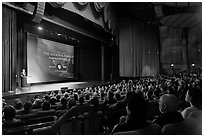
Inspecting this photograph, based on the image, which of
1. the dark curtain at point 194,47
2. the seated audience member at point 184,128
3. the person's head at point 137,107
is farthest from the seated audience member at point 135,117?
the dark curtain at point 194,47

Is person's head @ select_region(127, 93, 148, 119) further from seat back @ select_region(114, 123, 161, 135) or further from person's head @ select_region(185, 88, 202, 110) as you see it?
person's head @ select_region(185, 88, 202, 110)

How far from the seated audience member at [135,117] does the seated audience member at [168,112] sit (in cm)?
26

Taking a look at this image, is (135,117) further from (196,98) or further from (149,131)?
(196,98)

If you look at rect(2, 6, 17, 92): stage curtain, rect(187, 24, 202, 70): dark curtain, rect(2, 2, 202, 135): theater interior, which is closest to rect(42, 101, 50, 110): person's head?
rect(2, 2, 202, 135): theater interior

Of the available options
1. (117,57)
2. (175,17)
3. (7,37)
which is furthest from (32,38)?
(175,17)

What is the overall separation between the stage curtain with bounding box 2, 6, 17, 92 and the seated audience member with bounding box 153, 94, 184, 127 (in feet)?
13.2

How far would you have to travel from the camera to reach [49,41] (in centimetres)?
789

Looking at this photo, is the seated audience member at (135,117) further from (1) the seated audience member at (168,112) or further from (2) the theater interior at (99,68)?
(1) the seated audience member at (168,112)

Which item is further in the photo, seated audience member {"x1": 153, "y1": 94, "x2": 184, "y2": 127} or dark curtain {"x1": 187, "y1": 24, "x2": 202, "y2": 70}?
dark curtain {"x1": 187, "y1": 24, "x2": 202, "y2": 70}

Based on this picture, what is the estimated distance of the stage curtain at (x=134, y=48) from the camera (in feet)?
38.3

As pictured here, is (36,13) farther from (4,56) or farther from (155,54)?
(155,54)

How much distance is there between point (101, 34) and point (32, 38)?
357cm

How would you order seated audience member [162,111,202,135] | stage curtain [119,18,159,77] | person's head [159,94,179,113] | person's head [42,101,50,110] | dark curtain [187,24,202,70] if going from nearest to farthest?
seated audience member [162,111,202,135]
person's head [159,94,179,113]
person's head [42,101,50,110]
stage curtain [119,18,159,77]
dark curtain [187,24,202,70]

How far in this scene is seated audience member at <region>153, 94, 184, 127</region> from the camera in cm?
159
